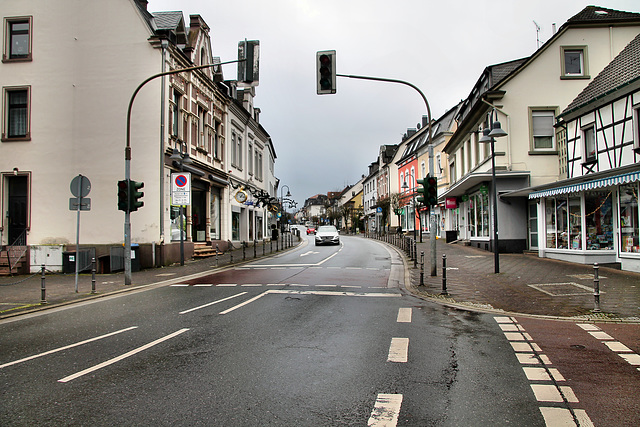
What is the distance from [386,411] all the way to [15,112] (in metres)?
23.0

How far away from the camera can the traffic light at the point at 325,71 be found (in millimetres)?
11464

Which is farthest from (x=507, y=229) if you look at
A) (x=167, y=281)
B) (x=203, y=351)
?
(x=203, y=351)

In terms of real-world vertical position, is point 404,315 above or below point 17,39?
below

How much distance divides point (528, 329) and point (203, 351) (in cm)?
525

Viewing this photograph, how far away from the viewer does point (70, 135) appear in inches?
781

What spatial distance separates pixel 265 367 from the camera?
518 centimetres

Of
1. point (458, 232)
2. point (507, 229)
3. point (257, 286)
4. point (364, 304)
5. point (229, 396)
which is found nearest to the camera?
point (229, 396)

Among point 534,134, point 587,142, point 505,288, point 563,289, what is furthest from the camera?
point 534,134

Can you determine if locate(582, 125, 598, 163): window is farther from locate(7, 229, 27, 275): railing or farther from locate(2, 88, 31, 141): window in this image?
locate(2, 88, 31, 141): window

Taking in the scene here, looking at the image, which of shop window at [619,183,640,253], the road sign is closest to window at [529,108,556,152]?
shop window at [619,183,640,253]

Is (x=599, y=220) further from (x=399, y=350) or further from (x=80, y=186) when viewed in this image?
(x=80, y=186)

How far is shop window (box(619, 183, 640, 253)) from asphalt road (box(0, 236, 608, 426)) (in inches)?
330

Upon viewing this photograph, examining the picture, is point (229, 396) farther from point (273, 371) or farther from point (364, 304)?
point (364, 304)

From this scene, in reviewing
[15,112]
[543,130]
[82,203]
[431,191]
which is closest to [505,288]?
[431,191]
